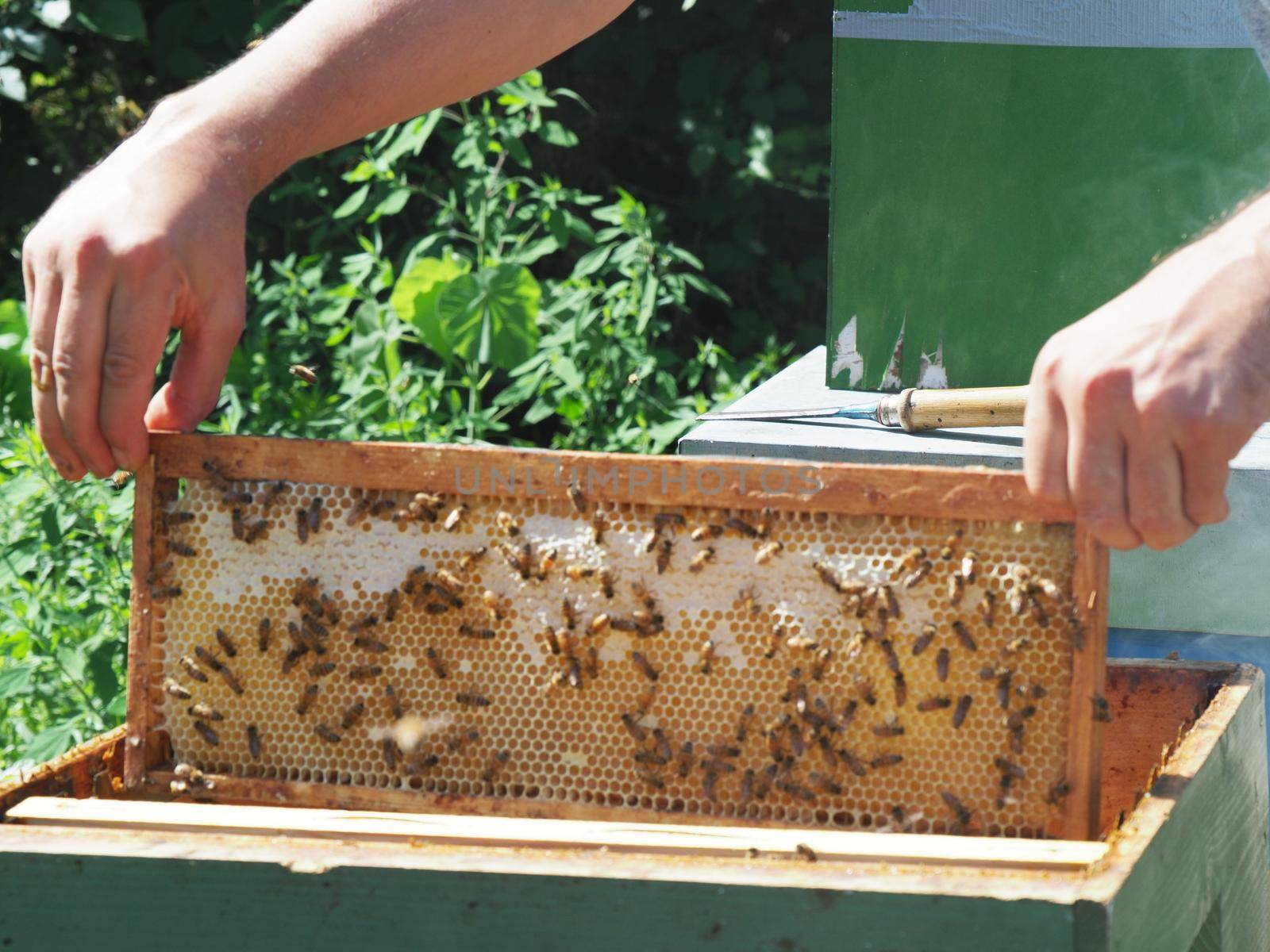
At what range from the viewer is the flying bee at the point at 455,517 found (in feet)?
4.91

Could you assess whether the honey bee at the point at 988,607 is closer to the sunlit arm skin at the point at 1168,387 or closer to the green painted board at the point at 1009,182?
the sunlit arm skin at the point at 1168,387

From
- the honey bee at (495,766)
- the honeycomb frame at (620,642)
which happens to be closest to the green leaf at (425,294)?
the honeycomb frame at (620,642)

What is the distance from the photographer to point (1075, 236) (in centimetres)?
249

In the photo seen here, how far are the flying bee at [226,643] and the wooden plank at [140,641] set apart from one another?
9cm

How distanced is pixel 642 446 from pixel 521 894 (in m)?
2.61

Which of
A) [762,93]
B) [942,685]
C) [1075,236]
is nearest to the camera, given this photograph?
[942,685]

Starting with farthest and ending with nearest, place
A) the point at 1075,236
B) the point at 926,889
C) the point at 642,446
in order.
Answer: the point at 642,446, the point at 1075,236, the point at 926,889

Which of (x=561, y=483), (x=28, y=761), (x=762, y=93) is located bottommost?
(x=28, y=761)

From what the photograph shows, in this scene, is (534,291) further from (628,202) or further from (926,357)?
(926,357)

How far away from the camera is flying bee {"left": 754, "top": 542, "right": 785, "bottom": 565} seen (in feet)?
4.68

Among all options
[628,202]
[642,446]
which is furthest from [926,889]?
[628,202]

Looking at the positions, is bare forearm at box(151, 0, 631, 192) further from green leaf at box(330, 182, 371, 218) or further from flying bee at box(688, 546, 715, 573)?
green leaf at box(330, 182, 371, 218)

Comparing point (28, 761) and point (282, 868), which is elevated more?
point (282, 868)

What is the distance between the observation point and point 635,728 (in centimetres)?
146
